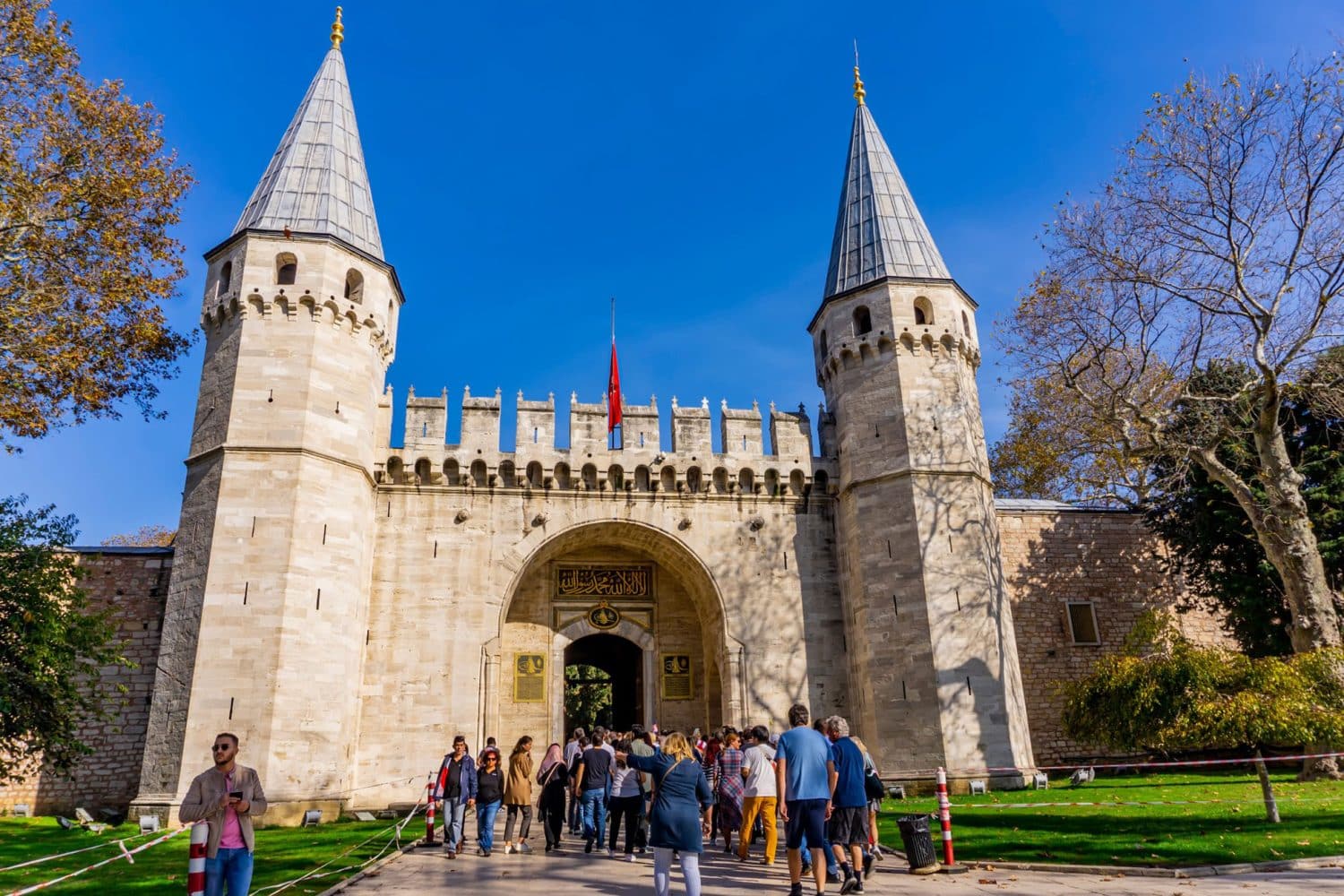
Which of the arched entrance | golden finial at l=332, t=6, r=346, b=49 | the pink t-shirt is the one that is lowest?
the pink t-shirt

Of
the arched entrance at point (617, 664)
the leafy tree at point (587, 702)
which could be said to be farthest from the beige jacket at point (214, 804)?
the leafy tree at point (587, 702)

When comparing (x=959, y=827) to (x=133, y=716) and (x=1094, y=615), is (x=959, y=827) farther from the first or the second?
(x=133, y=716)

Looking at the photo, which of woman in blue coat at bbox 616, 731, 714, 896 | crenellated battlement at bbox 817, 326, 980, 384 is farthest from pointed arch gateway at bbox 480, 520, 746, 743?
woman in blue coat at bbox 616, 731, 714, 896

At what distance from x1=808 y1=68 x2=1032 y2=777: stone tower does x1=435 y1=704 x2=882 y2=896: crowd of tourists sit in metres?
5.13

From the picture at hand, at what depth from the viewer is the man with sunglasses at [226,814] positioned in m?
5.77

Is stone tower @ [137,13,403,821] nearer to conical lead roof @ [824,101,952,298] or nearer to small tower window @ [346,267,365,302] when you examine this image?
small tower window @ [346,267,365,302]

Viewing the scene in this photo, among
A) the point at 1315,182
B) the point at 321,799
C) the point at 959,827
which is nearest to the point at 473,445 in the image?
the point at 321,799

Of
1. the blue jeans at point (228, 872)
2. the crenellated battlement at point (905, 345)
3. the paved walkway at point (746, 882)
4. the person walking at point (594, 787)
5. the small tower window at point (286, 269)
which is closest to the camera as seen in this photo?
the blue jeans at point (228, 872)

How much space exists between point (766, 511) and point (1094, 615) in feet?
27.4

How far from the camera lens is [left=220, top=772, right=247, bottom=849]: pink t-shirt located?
587 cm

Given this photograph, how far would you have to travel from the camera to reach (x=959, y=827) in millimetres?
11469

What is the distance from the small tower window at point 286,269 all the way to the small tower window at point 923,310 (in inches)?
522

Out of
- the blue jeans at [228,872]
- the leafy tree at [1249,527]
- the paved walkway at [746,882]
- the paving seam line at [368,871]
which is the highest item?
the leafy tree at [1249,527]

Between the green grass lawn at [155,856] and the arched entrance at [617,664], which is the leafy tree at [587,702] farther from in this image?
the green grass lawn at [155,856]
